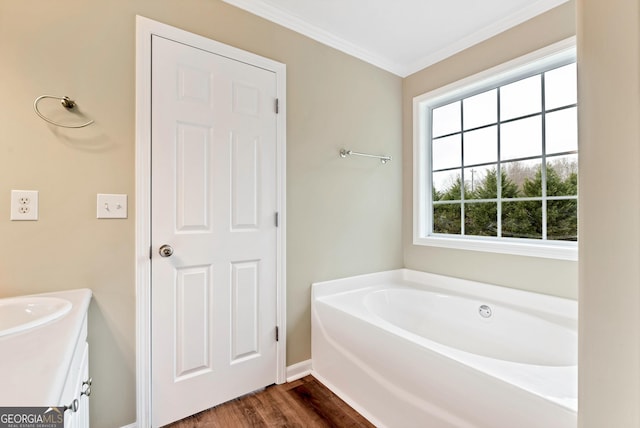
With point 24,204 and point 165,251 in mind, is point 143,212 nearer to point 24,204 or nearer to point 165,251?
point 165,251

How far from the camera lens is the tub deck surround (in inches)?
19.8

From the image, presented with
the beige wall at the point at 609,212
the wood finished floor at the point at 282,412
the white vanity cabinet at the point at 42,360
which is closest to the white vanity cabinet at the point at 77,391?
the white vanity cabinet at the point at 42,360

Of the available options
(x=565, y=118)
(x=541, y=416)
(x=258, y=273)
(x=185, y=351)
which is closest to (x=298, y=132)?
(x=258, y=273)

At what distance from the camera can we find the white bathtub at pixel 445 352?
3.48ft

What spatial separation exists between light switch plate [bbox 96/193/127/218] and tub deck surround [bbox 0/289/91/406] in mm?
615

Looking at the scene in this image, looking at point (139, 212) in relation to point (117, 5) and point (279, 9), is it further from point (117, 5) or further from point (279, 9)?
point (279, 9)

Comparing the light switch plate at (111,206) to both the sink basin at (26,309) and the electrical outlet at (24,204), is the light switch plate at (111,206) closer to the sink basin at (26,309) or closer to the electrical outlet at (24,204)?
the electrical outlet at (24,204)

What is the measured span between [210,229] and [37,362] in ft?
3.55

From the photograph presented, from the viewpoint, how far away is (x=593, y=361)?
32 cm

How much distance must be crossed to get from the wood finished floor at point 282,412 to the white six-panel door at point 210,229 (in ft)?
0.20

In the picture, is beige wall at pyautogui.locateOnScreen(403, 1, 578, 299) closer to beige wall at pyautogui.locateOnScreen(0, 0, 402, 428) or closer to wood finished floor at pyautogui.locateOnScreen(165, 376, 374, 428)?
beige wall at pyautogui.locateOnScreen(0, 0, 402, 428)

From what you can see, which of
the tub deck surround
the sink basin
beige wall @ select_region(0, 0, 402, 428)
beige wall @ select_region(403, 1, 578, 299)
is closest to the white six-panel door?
beige wall @ select_region(0, 0, 402, 428)

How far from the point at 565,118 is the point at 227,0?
7.41ft

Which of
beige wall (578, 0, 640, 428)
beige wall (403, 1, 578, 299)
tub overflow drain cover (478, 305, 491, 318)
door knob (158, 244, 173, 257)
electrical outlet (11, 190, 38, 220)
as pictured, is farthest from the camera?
tub overflow drain cover (478, 305, 491, 318)
